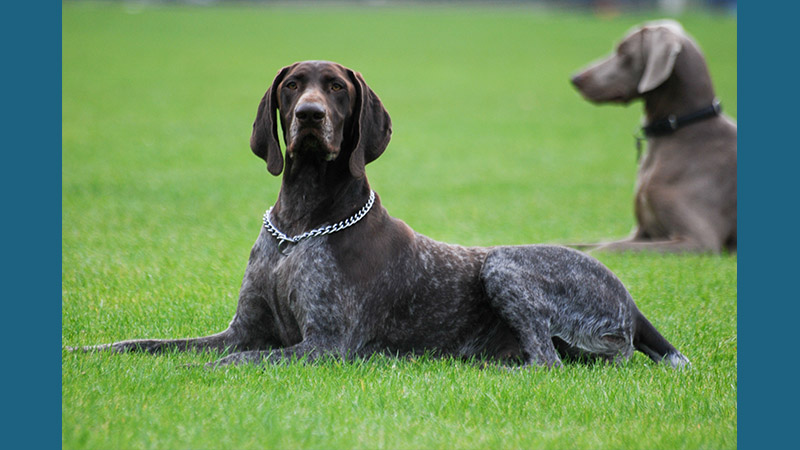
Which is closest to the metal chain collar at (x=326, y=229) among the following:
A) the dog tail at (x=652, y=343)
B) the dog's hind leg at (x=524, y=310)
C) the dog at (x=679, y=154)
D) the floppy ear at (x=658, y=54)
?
the dog's hind leg at (x=524, y=310)

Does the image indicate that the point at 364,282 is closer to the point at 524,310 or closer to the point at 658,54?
the point at 524,310

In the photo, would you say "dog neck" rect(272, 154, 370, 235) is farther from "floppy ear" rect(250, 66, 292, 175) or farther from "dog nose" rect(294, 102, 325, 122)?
"dog nose" rect(294, 102, 325, 122)

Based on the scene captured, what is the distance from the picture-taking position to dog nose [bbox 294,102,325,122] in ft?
16.0

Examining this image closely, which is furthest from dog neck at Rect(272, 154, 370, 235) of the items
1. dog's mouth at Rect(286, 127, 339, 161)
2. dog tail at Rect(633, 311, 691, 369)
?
dog tail at Rect(633, 311, 691, 369)

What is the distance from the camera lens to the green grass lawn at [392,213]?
4.19m

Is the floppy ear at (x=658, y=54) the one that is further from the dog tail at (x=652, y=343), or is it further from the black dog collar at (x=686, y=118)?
the dog tail at (x=652, y=343)

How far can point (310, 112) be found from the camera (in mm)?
4902

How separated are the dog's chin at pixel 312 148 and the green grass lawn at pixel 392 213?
3.66 ft

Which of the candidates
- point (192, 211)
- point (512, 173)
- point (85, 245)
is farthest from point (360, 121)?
point (512, 173)

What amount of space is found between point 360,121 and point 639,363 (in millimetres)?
2139

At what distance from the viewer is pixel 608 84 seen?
33.2 feet

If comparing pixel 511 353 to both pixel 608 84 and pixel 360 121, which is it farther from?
pixel 608 84

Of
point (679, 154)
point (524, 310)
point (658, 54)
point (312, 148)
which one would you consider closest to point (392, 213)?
point (679, 154)

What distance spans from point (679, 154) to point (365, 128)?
515 cm
